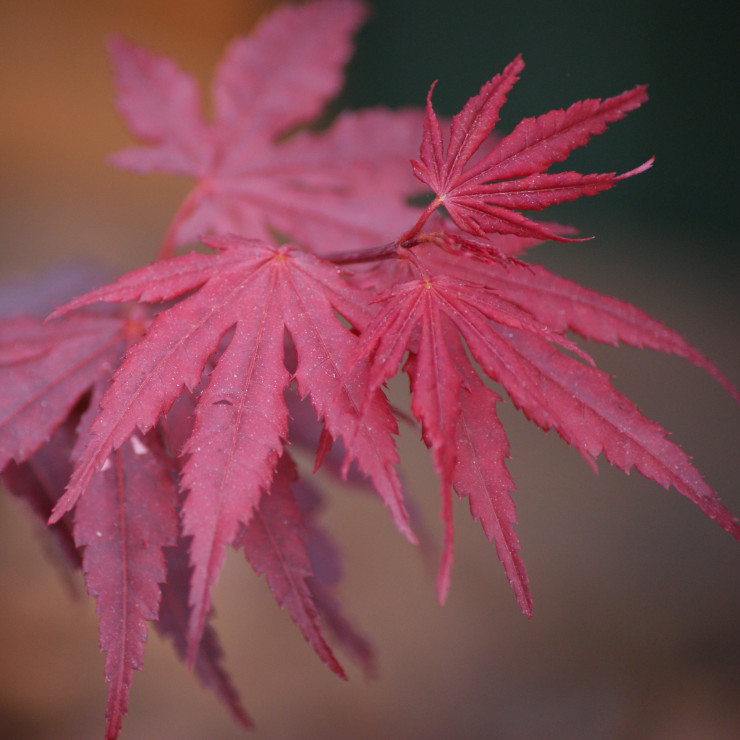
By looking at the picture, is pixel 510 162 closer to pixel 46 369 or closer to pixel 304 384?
pixel 304 384

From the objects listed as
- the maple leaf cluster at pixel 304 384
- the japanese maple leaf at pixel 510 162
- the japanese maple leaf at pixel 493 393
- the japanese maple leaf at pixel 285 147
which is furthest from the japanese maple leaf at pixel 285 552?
the japanese maple leaf at pixel 285 147

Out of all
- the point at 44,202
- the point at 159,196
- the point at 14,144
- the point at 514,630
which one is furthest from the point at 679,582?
the point at 14,144

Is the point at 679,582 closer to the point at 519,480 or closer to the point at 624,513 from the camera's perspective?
the point at 624,513

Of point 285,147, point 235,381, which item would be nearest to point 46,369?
point 235,381

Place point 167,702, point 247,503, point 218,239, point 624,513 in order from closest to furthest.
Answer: point 247,503 → point 218,239 → point 167,702 → point 624,513

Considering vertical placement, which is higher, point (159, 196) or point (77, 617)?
point (159, 196)

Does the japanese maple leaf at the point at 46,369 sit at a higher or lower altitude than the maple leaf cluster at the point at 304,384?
higher

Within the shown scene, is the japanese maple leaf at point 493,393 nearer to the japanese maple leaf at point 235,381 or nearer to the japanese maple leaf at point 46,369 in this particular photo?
the japanese maple leaf at point 235,381
